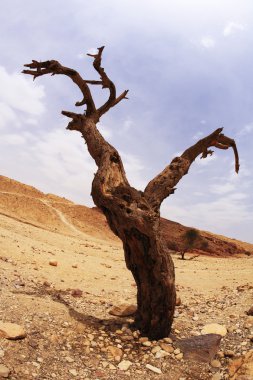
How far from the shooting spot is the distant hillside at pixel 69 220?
97.3ft

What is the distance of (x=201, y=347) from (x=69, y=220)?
27.8m

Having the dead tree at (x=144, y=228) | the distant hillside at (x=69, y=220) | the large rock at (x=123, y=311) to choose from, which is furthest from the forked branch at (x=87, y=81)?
the distant hillside at (x=69, y=220)

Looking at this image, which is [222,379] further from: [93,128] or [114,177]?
[93,128]

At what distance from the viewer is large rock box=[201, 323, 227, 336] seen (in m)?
5.99

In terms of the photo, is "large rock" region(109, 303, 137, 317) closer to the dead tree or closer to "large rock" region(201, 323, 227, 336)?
the dead tree

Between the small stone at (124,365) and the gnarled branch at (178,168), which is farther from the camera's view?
the gnarled branch at (178,168)

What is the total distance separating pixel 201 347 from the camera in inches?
208

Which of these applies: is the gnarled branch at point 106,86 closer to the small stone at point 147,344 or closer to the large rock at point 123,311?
the large rock at point 123,311

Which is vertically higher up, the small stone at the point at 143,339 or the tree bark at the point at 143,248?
the tree bark at the point at 143,248

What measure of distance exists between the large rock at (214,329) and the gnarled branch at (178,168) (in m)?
2.24

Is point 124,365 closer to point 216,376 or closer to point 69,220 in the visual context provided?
point 216,376

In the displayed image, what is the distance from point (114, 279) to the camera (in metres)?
11.0

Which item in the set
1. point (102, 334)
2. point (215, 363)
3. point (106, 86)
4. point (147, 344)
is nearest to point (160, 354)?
point (147, 344)

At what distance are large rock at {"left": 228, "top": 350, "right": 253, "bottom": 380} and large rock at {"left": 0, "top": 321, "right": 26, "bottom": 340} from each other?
2757 mm
